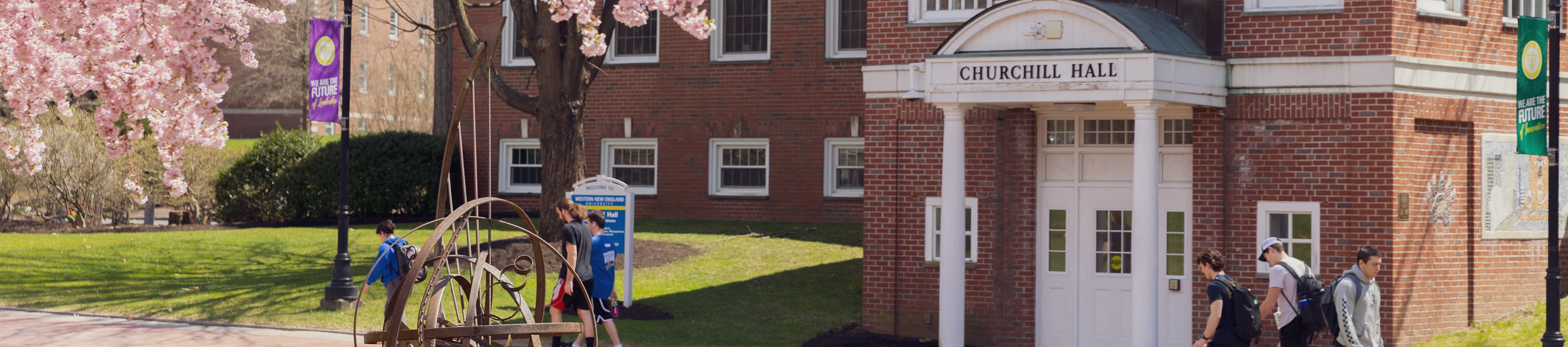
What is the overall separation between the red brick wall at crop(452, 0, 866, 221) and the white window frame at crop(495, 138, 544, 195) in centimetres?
27

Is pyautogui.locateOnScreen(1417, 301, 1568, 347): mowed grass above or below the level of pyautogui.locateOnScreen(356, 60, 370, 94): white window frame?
below

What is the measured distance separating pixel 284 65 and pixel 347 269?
2805 cm

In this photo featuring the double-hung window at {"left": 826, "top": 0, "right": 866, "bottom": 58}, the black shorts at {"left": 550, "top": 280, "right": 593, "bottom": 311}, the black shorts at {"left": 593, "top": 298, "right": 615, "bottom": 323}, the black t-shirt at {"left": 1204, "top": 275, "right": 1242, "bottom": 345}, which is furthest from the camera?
the double-hung window at {"left": 826, "top": 0, "right": 866, "bottom": 58}

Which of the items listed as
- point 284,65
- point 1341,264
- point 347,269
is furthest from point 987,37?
point 284,65

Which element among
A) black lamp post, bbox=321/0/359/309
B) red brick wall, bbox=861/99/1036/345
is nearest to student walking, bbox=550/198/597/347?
red brick wall, bbox=861/99/1036/345

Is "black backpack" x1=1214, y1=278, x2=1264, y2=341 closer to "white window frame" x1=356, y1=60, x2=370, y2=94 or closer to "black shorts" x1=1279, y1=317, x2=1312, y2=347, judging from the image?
"black shorts" x1=1279, y1=317, x2=1312, y2=347

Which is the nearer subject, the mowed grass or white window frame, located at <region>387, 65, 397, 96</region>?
the mowed grass

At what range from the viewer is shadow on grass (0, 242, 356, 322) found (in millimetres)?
15242

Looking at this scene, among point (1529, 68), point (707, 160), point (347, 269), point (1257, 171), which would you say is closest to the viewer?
point (1529, 68)

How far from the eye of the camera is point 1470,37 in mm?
12719

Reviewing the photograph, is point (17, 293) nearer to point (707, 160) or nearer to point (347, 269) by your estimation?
point (347, 269)

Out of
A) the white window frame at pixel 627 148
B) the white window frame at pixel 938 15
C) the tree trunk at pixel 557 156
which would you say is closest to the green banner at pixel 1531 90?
the white window frame at pixel 938 15

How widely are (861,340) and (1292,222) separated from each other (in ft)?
13.9

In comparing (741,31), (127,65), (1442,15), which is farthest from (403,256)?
(741,31)
